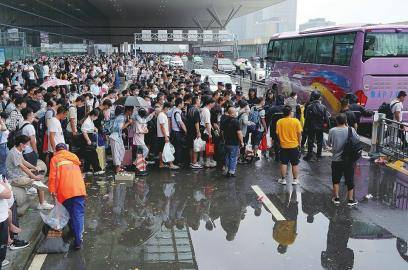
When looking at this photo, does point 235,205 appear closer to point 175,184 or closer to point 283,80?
point 175,184

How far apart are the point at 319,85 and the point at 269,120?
592cm

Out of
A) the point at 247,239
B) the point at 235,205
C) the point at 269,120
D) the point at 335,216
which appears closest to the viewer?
the point at 247,239

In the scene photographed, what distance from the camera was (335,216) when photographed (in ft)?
26.0

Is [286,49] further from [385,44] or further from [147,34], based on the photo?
[147,34]

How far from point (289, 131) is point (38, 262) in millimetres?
5484

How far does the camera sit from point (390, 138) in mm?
11609

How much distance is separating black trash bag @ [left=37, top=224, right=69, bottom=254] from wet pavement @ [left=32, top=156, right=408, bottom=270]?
0.35ft

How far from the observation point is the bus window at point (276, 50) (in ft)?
76.3

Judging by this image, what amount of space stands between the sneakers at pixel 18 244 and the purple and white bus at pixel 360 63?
451 inches

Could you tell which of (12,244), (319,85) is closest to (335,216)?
(12,244)

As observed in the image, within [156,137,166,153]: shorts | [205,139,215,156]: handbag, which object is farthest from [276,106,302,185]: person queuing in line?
[156,137,166,153]: shorts

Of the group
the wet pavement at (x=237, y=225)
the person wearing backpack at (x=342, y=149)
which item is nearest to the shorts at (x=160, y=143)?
the wet pavement at (x=237, y=225)

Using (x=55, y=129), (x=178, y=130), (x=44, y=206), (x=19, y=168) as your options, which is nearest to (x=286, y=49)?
(x=178, y=130)

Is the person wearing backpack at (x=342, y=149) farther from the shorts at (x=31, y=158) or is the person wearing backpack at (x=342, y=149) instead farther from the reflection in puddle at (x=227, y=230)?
the shorts at (x=31, y=158)
